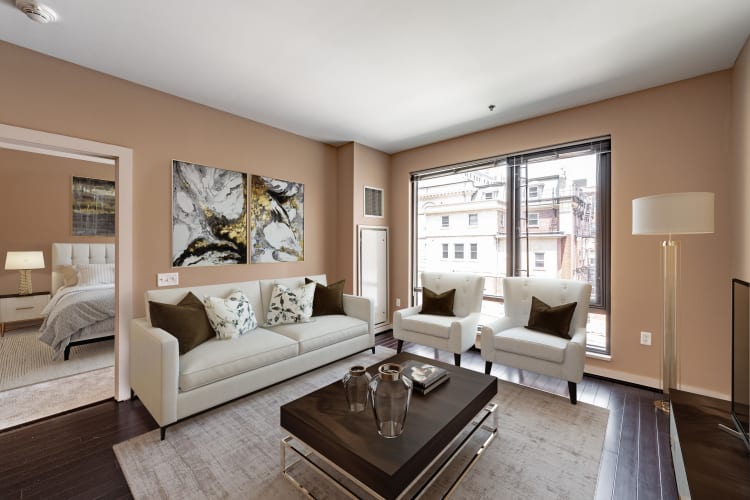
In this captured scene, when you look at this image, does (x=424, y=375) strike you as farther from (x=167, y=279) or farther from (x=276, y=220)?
(x=276, y=220)

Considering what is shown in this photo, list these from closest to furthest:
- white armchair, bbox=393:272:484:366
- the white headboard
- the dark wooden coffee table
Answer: the dark wooden coffee table → white armchair, bbox=393:272:484:366 → the white headboard

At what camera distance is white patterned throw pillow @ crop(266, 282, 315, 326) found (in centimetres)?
330

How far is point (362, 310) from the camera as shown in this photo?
3.68m

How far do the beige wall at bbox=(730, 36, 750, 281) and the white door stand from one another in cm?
348

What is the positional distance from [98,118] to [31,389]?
2.44m

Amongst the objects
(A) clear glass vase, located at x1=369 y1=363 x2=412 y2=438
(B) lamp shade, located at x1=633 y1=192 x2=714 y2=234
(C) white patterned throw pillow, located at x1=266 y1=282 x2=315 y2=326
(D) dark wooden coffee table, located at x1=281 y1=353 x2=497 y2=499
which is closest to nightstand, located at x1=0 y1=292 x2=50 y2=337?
(C) white patterned throw pillow, located at x1=266 y1=282 x2=315 y2=326

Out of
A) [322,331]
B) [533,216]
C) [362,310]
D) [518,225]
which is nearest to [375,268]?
[362,310]

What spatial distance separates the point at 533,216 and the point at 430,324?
1758 millimetres

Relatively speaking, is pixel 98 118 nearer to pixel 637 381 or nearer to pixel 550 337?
pixel 550 337

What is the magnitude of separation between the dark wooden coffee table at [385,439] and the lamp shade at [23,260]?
4.81 metres

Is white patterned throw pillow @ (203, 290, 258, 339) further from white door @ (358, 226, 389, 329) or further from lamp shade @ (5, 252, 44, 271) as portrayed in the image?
lamp shade @ (5, 252, 44, 271)

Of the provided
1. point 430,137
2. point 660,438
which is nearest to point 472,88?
point 430,137

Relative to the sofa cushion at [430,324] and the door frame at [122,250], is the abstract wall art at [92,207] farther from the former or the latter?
the sofa cushion at [430,324]

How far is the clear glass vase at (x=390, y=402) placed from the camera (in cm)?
151
